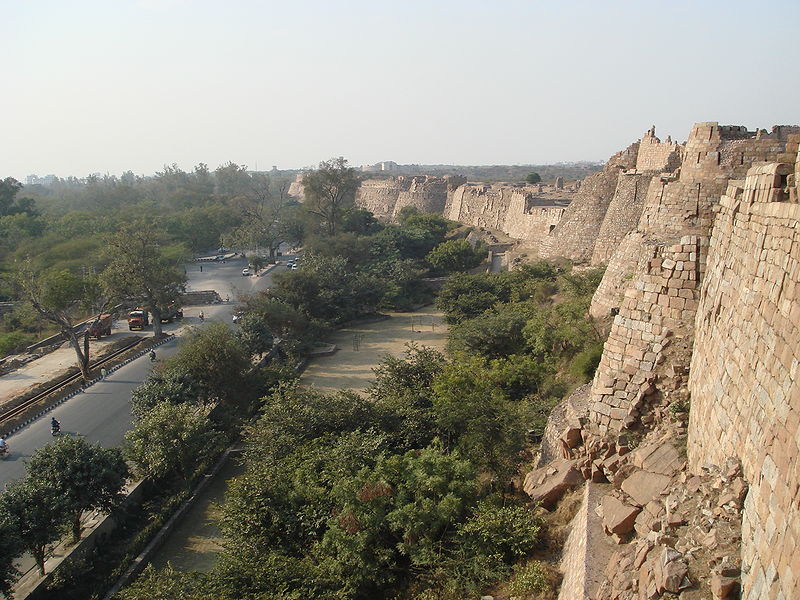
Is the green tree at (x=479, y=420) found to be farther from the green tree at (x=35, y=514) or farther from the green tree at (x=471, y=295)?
the green tree at (x=471, y=295)

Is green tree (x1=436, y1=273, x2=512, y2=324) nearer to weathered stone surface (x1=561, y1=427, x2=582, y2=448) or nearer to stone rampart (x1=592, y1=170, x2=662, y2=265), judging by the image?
stone rampart (x1=592, y1=170, x2=662, y2=265)

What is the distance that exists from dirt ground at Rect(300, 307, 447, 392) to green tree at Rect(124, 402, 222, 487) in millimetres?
6100

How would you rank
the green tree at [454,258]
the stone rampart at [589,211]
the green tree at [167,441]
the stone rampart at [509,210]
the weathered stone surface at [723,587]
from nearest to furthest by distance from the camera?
the weathered stone surface at [723,587] → the green tree at [167,441] → the stone rampart at [589,211] → the stone rampart at [509,210] → the green tree at [454,258]

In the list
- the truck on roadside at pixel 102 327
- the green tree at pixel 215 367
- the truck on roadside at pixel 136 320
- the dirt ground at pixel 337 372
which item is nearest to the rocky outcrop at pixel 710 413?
the dirt ground at pixel 337 372

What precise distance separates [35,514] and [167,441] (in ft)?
9.47

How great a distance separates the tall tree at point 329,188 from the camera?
37.8 meters

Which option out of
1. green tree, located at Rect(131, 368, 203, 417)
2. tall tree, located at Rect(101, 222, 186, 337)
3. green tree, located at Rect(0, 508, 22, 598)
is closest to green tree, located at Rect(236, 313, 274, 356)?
green tree, located at Rect(131, 368, 203, 417)

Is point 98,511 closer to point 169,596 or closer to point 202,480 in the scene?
point 202,480

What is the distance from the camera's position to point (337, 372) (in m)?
19.7

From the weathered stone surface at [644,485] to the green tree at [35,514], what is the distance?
25.8 feet

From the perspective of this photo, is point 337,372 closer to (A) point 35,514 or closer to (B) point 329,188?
(A) point 35,514

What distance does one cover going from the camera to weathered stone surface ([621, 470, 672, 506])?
17.5 ft

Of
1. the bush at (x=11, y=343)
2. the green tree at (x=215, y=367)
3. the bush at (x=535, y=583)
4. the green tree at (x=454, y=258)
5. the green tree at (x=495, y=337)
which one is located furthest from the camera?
the green tree at (x=454, y=258)

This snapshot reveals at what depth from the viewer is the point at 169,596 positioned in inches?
261
